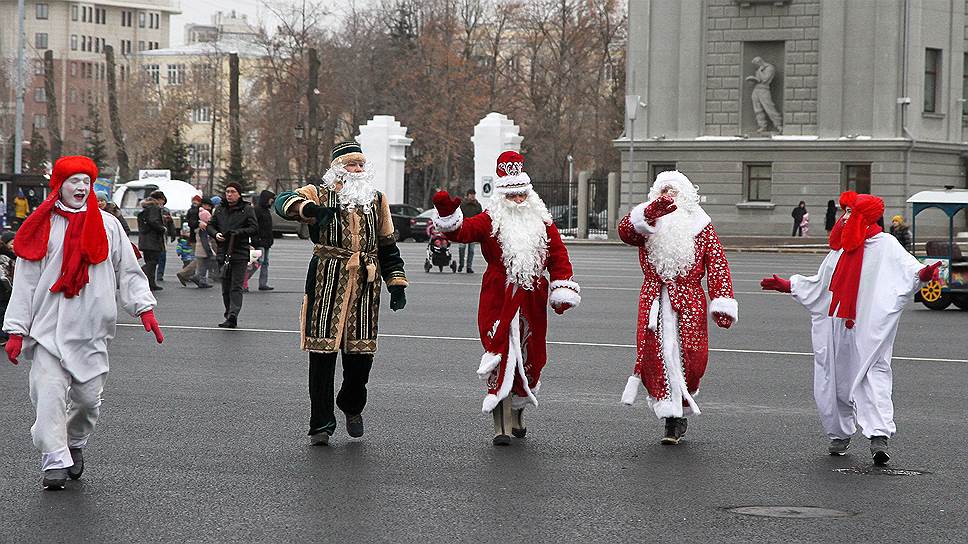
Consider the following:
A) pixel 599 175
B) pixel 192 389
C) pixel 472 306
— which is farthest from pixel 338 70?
pixel 192 389

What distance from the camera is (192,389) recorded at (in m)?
12.3

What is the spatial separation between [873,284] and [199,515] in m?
4.32

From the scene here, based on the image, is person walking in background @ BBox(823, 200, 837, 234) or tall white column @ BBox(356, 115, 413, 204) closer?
person walking in background @ BBox(823, 200, 837, 234)

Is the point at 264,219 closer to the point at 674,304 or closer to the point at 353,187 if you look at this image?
the point at 353,187

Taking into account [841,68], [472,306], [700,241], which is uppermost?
[841,68]

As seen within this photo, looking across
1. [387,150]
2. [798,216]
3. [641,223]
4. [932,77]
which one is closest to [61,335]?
[641,223]

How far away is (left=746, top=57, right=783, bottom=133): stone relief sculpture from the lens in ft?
173

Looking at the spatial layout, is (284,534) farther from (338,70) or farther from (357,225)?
(338,70)

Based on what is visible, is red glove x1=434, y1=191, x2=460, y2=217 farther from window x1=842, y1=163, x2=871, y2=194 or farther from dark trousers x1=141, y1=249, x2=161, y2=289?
window x1=842, y1=163, x2=871, y2=194

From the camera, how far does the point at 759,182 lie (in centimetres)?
5331

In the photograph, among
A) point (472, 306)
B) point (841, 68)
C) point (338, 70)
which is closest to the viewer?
point (472, 306)

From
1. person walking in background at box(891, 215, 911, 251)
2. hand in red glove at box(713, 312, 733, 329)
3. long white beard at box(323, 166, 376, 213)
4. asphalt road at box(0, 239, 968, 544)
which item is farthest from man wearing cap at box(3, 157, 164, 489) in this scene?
person walking in background at box(891, 215, 911, 251)

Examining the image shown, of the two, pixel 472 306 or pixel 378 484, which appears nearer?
pixel 378 484

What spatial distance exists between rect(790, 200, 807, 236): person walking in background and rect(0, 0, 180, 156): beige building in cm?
10583
